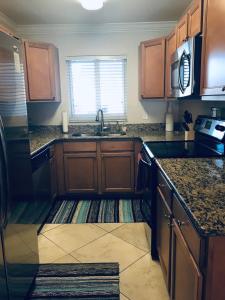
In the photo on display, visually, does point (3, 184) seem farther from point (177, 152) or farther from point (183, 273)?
point (177, 152)

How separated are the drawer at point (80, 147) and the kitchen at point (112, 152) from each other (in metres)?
0.01

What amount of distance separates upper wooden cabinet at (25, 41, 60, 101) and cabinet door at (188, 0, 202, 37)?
189cm

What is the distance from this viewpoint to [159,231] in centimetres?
192

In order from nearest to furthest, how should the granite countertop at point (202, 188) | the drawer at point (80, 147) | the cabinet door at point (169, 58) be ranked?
the granite countertop at point (202, 188)
the cabinet door at point (169, 58)
the drawer at point (80, 147)

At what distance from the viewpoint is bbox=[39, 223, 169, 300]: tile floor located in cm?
183

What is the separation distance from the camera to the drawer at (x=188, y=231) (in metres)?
0.98

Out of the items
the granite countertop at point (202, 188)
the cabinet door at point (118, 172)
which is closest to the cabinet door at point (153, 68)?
the cabinet door at point (118, 172)

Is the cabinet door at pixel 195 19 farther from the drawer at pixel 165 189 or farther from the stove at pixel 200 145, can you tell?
the drawer at pixel 165 189

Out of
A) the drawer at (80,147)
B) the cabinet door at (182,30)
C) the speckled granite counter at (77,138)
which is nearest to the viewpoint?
the cabinet door at (182,30)

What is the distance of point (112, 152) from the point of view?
3254 mm

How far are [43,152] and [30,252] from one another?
3.81 ft

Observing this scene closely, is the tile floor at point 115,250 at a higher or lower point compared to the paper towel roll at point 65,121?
lower

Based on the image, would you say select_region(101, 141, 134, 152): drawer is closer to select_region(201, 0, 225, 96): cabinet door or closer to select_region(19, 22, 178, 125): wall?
select_region(19, 22, 178, 125): wall

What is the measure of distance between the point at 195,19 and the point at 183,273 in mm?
1804
